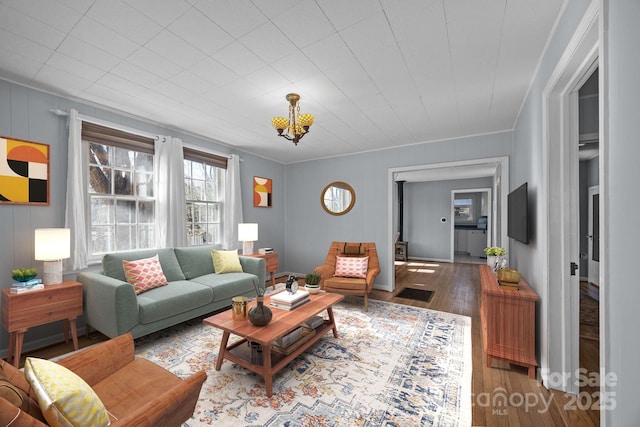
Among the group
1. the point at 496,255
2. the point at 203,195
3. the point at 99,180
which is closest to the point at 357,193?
the point at 496,255

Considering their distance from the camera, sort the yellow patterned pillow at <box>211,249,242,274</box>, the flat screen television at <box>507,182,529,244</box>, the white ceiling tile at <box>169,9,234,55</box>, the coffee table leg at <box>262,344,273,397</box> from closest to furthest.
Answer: the white ceiling tile at <box>169,9,234,55</box>, the coffee table leg at <box>262,344,273,397</box>, the flat screen television at <box>507,182,529,244</box>, the yellow patterned pillow at <box>211,249,242,274</box>

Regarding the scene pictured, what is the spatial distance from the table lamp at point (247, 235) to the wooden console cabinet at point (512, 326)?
343cm

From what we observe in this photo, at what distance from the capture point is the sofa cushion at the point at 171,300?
2.56 meters

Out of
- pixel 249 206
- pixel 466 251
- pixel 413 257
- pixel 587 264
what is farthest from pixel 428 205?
pixel 249 206

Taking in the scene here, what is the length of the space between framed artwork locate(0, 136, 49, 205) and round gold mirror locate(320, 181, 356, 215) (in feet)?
13.0

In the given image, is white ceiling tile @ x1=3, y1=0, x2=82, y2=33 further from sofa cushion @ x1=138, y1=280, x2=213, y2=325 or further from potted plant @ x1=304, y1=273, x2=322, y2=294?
potted plant @ x1=304, y1=273, x2=322, y2=294

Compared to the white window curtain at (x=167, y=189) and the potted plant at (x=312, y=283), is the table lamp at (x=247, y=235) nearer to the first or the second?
the white window curtain at (x=167, y=189)

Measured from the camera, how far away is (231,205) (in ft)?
15.0

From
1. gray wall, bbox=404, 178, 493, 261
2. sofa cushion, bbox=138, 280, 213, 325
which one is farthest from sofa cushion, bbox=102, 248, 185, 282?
gray wall, bbox=404, 178, 493, 261

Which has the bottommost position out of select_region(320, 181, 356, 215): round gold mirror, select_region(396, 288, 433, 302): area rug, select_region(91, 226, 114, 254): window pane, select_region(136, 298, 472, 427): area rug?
select_region(396, 288, 433, 302): area rug

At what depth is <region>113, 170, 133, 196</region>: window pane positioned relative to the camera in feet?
10.9

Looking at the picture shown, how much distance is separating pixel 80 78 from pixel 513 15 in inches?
138

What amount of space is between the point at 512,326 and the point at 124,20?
3.61m
